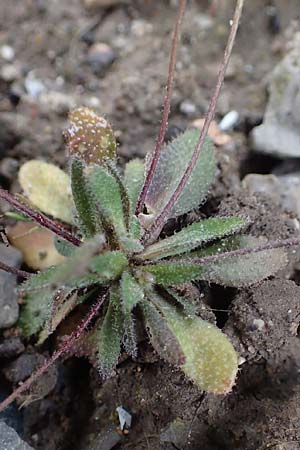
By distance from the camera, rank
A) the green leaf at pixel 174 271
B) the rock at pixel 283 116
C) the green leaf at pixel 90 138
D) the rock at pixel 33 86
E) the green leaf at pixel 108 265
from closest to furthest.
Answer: the green leaf at pixel 108 265 < the green leaf at pixel 174 271 < the green leaf at pixel 90 138 < the rock at pixel 283 116 < the rock at pixel 33 86

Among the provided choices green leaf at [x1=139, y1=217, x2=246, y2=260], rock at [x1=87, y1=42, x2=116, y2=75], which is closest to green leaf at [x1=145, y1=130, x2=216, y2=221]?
green leaf at [x1=139, y1=217, x2=246, y2=260]

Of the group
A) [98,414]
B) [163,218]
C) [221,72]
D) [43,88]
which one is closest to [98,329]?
[98,414]

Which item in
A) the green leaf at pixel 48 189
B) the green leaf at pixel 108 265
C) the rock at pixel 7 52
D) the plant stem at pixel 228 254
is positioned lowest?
the plant stem at pixel 228 254

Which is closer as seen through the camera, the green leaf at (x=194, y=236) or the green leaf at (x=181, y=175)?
the green leaf at (x=194, y=236)

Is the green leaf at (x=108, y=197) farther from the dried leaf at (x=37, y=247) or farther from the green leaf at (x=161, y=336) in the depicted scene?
the dried leaf at (x=37, y=247)

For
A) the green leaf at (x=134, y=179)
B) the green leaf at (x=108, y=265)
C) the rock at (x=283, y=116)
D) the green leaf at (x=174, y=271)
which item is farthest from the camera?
the rock at (x=283, y=116)

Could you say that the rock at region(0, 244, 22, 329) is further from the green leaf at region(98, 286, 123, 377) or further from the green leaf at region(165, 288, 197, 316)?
the green leaf at region(165, 288, 197, 316)

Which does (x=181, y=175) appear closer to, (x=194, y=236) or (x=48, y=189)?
(x=194, y=236)

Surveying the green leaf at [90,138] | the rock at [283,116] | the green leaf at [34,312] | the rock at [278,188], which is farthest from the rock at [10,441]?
the rock at [283,116]

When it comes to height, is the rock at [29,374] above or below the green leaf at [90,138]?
below

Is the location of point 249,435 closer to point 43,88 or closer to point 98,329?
point 98,329
